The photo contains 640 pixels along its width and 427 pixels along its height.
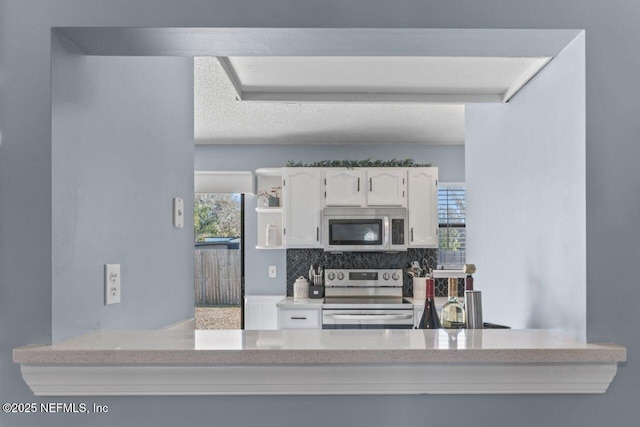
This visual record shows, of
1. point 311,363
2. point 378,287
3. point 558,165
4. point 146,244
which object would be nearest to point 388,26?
point 558,165

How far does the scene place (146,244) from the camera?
1.58m

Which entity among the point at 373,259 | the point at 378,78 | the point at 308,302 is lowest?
the point at 308,302

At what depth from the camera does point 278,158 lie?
4.96m

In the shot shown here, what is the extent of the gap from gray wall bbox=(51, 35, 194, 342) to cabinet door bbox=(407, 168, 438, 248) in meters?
2.84

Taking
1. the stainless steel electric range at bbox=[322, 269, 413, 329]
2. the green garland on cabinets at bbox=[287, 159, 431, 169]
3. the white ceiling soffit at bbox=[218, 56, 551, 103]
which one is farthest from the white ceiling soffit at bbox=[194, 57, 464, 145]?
the stainless steel electric range at bbox=[322, 269, 413, 329]

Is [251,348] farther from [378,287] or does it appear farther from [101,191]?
[378,287]

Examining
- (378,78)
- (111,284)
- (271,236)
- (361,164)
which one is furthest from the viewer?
(271,236)

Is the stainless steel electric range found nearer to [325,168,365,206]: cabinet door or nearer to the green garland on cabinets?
[325,168,365,206]: cabinet door

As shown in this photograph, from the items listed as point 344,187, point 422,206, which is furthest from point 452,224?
point 344,187

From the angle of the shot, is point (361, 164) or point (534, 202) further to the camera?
point (361, 164)

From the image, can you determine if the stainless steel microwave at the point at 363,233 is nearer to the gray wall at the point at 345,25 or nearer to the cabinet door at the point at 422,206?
the cabinet door at the point at 422,206

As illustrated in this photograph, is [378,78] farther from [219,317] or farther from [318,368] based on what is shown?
[219,317]

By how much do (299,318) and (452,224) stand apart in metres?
1.93

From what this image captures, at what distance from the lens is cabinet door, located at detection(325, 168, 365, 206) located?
4516 millimetres
